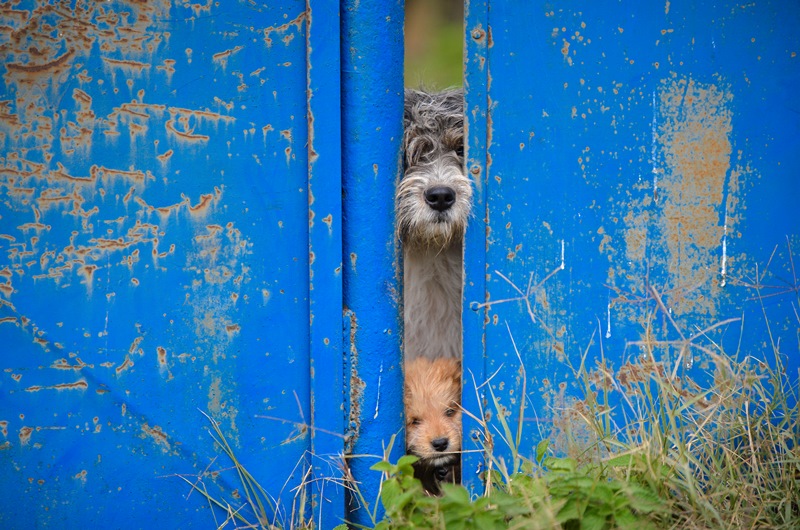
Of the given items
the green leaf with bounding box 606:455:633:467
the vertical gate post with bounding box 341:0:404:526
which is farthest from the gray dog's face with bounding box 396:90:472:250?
the green leaf with bounding box 606:455:633:467

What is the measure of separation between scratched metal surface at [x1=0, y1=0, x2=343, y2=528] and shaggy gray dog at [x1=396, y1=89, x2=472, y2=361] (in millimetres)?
396

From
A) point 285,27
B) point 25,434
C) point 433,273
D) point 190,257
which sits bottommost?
point 25,434

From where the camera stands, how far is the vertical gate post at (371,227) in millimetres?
2297

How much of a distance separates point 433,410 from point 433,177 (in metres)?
0.82

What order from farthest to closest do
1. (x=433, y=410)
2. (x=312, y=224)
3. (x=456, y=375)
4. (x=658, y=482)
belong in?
(x=456, y=375) < (x=433, y=410) < (x=312, y=224) < (x=658, y=482)

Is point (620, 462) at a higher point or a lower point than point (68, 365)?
lower

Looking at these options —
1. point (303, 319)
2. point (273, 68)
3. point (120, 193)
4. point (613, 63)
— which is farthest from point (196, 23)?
point (613, 63)

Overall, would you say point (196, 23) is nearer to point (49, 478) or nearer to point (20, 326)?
point (20, 326)

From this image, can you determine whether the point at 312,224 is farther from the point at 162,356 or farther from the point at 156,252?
the point at 162,356

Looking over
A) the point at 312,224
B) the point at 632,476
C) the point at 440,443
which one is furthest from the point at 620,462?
the point at 312,224

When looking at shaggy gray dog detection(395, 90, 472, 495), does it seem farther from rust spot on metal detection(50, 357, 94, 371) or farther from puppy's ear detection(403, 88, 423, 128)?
rust spot on metal detection(50, 357, 94, 371)

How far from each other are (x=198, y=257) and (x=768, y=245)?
1794 mm

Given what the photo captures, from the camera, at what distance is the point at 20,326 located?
2260 millimetres

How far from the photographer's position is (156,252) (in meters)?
2.30
